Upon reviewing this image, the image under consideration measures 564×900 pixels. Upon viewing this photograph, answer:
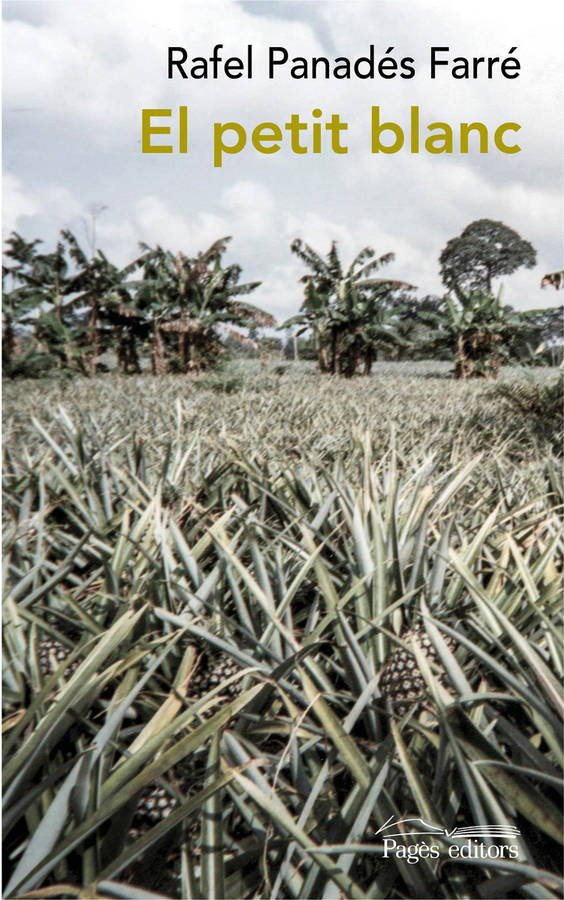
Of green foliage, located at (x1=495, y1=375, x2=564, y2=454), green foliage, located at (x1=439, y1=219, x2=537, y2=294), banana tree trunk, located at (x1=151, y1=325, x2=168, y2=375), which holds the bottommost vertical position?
green foliage, located at (x1=495, y1=375, x2=564, y2=454)

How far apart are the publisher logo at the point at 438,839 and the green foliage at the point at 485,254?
76.4 ft

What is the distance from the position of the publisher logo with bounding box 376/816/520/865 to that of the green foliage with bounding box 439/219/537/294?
23281 millimetres

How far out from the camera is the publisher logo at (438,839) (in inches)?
25.7

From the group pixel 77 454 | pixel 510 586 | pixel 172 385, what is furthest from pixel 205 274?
pixel 510 586

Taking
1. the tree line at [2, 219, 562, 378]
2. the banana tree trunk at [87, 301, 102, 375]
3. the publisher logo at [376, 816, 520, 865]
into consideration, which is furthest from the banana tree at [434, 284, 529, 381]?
the publisher logo at [376, 816, 520, 865]

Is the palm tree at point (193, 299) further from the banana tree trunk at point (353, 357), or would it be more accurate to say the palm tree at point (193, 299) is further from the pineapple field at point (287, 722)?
the pineapple field at point (287, 722)

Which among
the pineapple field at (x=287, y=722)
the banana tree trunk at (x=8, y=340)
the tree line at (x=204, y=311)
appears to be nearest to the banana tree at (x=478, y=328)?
the tree line at (x=204, y=311)

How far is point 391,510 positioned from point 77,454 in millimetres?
1142

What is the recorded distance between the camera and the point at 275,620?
3.04 ft

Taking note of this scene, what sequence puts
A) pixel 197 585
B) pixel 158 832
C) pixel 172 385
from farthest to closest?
pixel 172 385 < pixel 197 585 < pixel 158 832

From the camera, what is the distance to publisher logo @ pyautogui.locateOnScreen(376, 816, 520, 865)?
65 cm

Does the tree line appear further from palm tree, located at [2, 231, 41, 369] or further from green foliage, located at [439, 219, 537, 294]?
green foliage, located at [439, 219, 537, 294]

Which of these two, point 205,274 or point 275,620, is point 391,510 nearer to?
point 275,620

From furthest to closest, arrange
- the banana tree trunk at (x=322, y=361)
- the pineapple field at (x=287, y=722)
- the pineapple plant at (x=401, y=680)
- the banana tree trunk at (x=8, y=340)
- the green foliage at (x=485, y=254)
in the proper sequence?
the green foliage at (x=485, y=254) < the banana tree trunk at (x=8, y=340) < the banana tree trunk at (x=322, y=361) < the pineapple plant at (x=401, y=680) < the pineapple field at (x=287, y=722)
